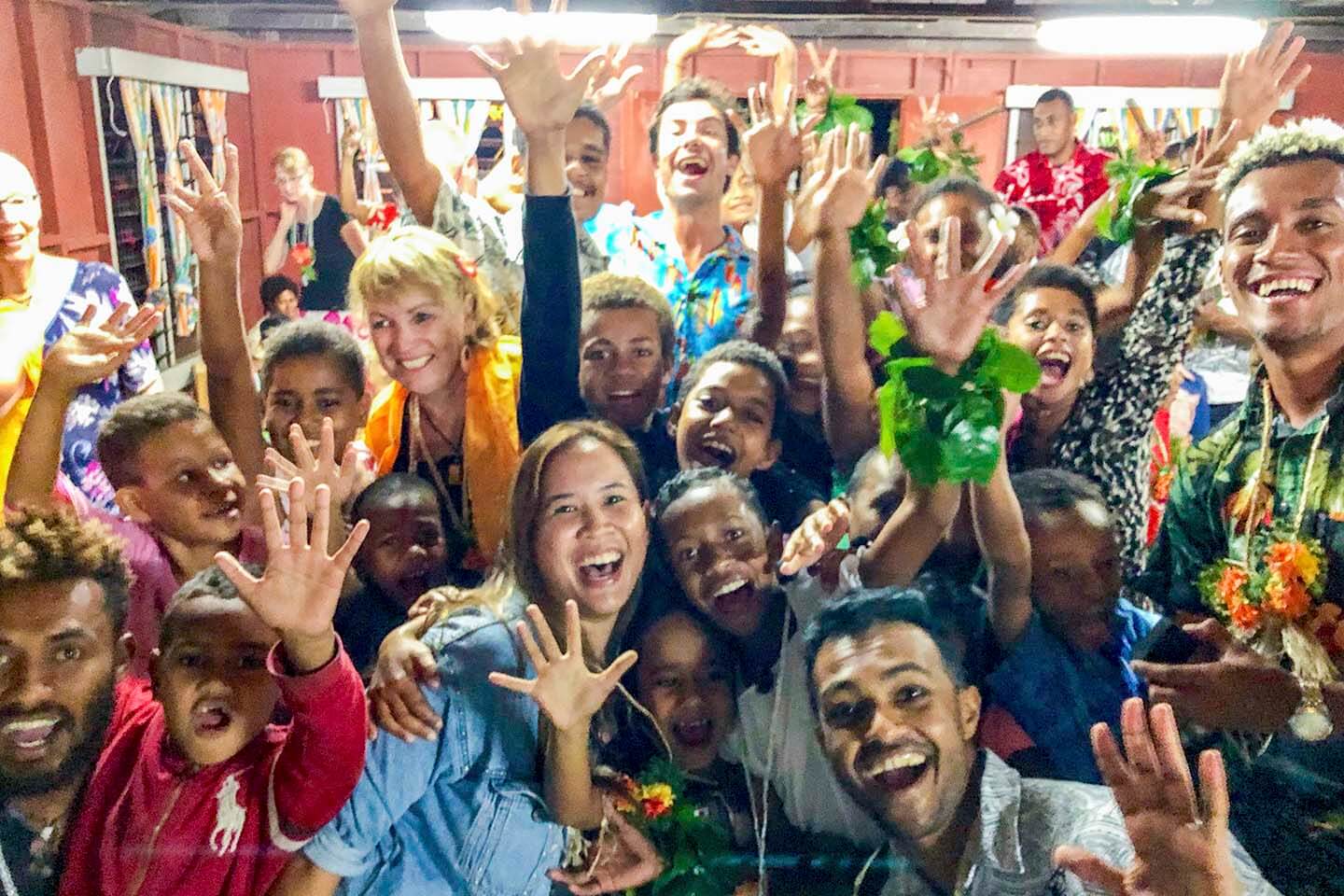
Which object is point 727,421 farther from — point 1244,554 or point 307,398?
point 1244,554

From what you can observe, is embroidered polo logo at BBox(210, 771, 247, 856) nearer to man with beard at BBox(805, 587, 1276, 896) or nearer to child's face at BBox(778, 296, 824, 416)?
man with beard at BBox(805, 587, 1276, 896)

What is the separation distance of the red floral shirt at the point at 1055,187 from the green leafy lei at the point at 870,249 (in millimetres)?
239

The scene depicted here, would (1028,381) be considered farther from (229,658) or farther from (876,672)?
(229,658)

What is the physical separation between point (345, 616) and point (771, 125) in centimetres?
93

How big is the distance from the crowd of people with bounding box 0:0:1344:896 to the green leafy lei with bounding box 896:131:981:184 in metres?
0.02

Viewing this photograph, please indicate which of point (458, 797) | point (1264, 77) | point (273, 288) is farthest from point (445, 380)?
point (1264, 77)

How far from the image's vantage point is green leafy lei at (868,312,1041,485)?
49.8 inches

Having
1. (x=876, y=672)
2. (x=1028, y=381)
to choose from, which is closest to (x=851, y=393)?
(x=1028, y=381)

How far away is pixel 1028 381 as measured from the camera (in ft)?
4.28

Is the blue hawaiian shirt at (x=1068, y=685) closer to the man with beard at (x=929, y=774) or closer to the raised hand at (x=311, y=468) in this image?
the man with beard at (x=929, y=774)

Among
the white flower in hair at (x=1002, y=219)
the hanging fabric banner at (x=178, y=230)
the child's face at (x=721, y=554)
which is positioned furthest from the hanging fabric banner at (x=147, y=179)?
the white flower in hair at (x=1002, y=219)

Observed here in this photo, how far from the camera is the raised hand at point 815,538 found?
140cm

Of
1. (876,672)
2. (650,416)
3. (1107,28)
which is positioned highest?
(1107,28)

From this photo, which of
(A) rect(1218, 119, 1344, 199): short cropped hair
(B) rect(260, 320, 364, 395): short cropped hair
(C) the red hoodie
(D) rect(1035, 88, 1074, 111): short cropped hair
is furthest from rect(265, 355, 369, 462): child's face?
(A) rect(1218, 119, 1344, 199): short cropped hair
